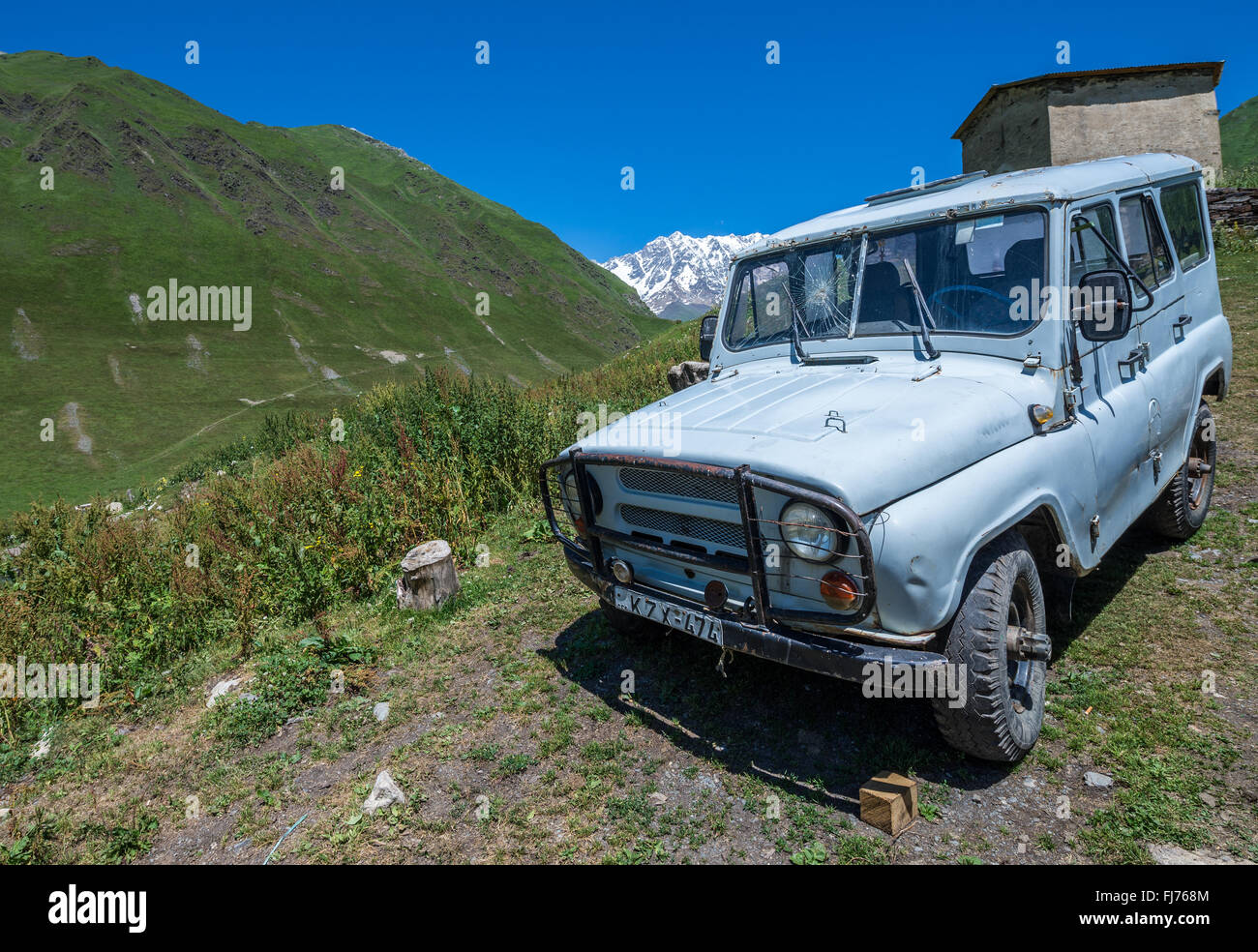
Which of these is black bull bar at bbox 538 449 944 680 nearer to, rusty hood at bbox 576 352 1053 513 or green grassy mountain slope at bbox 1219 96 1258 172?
rusty hood at bbox 576 352 1053 513

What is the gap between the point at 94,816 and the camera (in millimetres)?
4012

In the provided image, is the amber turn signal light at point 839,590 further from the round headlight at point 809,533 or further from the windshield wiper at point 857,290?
the windshield wiper at point 857,290

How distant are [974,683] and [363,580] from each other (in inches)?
219

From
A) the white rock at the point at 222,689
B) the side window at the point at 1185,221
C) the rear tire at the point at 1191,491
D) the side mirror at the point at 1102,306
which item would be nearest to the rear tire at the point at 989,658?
the side mirror at the point at 1102,306

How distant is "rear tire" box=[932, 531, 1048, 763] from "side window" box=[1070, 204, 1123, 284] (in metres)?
1.72

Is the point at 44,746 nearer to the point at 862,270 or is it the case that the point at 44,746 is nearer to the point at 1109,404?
the point at 862,270

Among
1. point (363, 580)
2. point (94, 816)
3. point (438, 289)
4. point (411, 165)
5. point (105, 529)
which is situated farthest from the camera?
point (411, 165)

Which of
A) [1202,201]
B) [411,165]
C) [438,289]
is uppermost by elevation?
[411,165]

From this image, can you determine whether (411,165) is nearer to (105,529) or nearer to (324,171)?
(324,171)

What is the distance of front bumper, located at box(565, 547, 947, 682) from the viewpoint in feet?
9.29

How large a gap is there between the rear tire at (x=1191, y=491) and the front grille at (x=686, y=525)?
3.89m

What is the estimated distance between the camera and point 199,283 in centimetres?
7425

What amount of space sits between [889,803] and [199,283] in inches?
3456

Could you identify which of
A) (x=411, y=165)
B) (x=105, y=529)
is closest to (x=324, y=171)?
(x=411, y=165)
